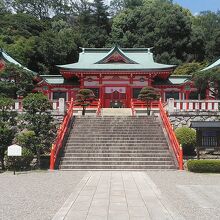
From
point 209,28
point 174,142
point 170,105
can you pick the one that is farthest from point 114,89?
point 209,28

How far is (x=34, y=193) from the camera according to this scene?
1113 centimetres

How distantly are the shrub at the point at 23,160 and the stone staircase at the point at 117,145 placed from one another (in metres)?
1.57

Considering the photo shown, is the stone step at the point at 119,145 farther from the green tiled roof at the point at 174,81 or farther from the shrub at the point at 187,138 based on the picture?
the green tiled roof at the point at 174,81

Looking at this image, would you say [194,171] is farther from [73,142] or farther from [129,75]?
[129,75]

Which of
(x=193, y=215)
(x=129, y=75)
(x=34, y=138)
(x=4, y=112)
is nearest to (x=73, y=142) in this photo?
(x=34, y=138)

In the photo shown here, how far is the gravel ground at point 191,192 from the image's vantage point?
8672 mm

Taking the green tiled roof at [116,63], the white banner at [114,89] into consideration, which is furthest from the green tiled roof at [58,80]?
the white banner at [114,89]

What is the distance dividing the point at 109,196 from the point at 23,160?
8397 mm

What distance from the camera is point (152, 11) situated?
218 feet

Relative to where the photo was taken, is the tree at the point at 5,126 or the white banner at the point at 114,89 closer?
the tree at the point at 5,126

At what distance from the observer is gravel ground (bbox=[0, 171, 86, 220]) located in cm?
852

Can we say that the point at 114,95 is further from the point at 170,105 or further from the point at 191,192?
the point at 191,192

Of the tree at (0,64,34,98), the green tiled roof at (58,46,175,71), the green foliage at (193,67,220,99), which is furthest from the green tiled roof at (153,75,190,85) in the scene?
the tree at (0,64,34,98)

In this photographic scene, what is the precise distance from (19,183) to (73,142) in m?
7.12
